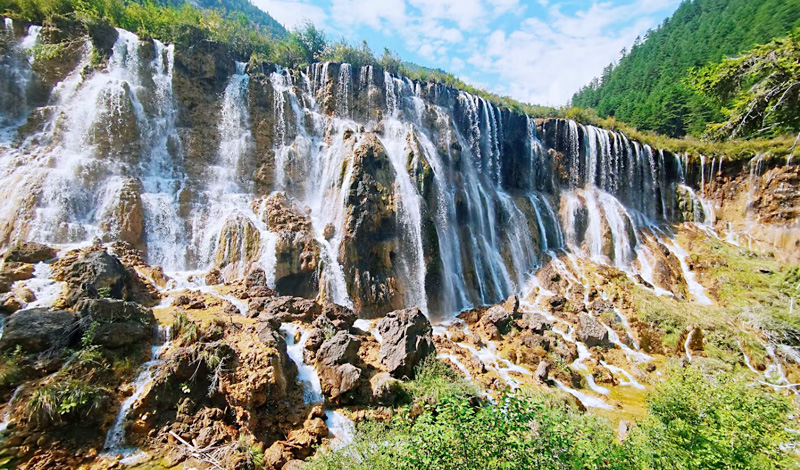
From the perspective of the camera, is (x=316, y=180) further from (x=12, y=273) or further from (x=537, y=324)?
(x=537, y=324)

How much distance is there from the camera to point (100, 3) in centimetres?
1833

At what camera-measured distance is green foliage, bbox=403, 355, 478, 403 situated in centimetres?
815

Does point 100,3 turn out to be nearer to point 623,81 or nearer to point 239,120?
point 239,120

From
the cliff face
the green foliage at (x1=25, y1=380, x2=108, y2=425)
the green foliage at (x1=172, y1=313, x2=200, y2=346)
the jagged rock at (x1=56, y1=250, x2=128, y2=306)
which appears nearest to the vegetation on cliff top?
the cliff face

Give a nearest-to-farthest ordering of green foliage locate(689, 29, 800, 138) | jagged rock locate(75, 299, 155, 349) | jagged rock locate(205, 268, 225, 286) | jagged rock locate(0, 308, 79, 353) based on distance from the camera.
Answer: green foliage locate(689, 29, 800, 138) → jagged rock locate(0, 308, 79, 353) → jagged rock locate(75, 299, 155, 349) → jagged rock locate(205, 268, 225, 286)

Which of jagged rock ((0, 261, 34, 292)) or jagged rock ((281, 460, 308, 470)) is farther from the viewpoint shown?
jagged rock ((0, 261, 34, 292))

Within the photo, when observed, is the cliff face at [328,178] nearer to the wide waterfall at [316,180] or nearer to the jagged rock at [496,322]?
the wide waterfall at [316,180]

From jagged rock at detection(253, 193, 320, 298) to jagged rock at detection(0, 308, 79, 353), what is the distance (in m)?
8.10

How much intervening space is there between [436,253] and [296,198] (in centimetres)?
927

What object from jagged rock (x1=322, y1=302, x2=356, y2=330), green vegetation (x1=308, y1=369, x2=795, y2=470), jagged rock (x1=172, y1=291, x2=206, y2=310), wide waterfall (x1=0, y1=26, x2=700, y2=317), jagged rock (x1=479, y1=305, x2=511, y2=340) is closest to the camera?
green vegetation (x1=308, y1=369, x2=795, y2=470)

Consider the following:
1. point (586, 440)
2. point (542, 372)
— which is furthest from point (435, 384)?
point (542, 372)

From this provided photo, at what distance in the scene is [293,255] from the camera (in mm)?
15648

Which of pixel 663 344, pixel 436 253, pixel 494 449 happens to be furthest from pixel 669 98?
→ pixel 494 449

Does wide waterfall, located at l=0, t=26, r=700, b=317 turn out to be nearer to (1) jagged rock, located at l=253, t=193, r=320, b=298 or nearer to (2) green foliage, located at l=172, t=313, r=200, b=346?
(1) jagged rock, located at l=253, t=193, r=320, b=298
